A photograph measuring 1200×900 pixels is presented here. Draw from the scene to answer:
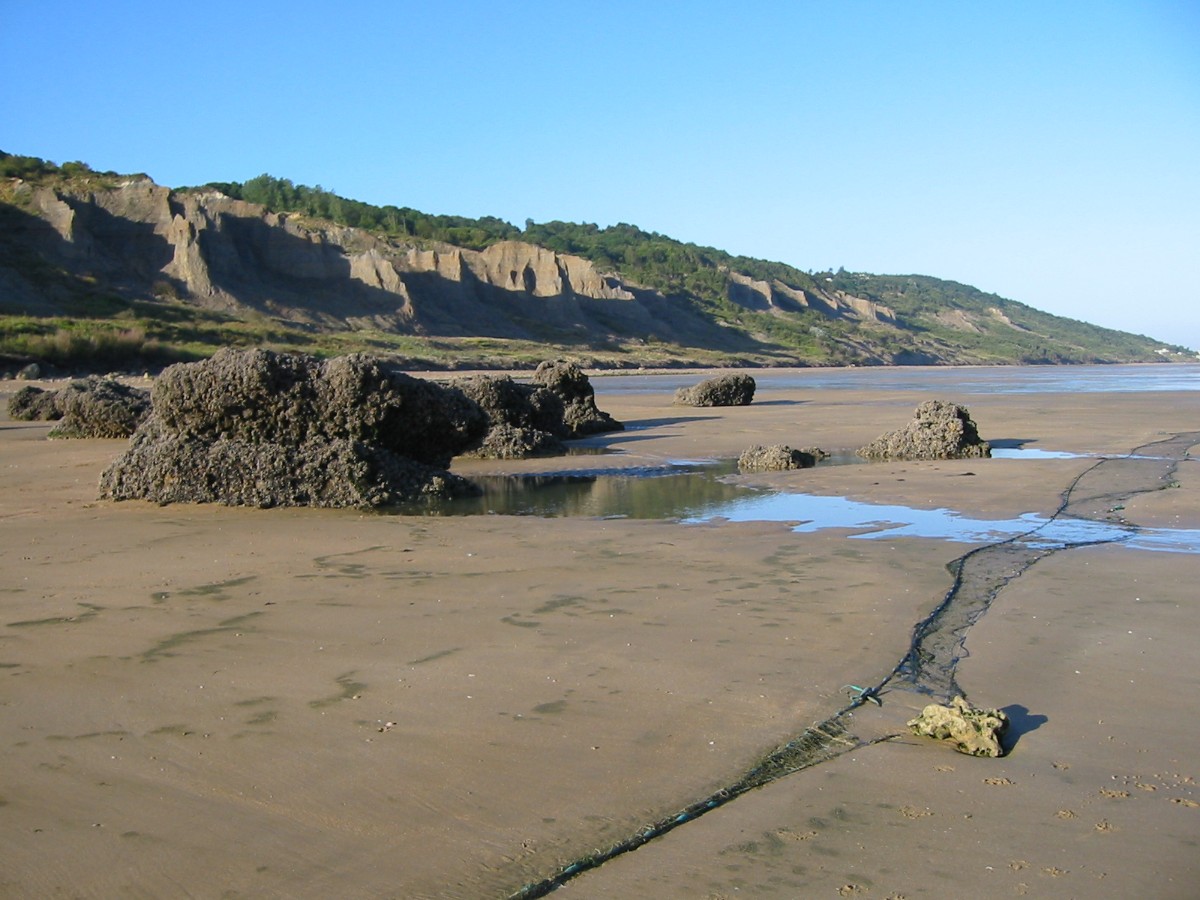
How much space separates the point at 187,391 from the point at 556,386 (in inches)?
297

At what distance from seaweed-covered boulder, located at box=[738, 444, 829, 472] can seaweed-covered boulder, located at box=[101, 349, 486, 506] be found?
11.0 ft

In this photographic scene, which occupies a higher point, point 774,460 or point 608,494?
point 774,460

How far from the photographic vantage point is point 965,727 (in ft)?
11.0

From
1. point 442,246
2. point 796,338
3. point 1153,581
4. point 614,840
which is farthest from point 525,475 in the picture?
point 796,338

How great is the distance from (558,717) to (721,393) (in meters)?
19.5

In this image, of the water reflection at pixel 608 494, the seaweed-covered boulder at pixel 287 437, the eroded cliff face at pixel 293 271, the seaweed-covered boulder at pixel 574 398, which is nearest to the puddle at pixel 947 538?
the water reflection at pixel 608 494

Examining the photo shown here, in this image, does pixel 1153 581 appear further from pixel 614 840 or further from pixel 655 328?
pixel 655 328

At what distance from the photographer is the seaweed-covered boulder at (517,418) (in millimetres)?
13523

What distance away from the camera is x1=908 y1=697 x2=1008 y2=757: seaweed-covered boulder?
3.31 meters

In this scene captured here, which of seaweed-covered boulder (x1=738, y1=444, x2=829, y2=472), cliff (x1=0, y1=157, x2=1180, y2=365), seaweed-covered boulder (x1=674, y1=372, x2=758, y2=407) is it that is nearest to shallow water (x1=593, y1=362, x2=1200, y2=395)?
seaweed-covered boulder (x1=674, y1=372, x2=758, y2=407)

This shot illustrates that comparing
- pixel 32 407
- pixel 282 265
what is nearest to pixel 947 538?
pixel 32 407

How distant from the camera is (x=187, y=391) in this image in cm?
940

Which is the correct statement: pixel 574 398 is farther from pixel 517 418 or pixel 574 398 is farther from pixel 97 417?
pixel 97 417

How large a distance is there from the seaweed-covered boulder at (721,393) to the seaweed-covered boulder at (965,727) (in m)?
19.2
